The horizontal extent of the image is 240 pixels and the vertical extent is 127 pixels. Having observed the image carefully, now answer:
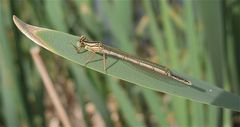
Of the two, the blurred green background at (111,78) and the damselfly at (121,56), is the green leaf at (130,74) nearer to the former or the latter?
the damselfly at (121,56)

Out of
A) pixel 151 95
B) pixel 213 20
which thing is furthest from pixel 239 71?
pixel 213 20

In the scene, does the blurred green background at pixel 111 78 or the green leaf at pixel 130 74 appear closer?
the green leaf at pixel 130 74

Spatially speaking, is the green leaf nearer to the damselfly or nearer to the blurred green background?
the damselfly

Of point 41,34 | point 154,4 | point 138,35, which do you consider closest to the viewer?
point 41,34

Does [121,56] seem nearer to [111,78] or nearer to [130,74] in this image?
[130,74]

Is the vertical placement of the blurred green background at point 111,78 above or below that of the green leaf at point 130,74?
below

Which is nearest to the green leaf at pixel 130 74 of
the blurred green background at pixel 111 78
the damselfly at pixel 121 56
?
the damselfly at pixel 121 56

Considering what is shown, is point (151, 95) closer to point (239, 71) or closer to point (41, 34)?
point (239, 71)

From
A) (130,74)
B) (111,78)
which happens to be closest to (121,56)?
(130,74)
